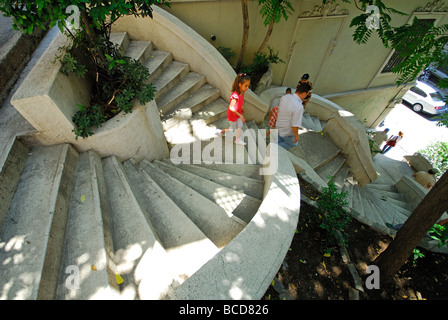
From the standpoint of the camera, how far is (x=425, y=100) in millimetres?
13828

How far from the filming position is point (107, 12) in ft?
8.11

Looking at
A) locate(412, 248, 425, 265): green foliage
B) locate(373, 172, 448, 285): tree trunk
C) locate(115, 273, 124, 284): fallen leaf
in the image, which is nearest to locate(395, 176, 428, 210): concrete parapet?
locate(412, 248, 425, 265): green foliage

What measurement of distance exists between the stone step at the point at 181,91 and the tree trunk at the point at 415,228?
4.75m

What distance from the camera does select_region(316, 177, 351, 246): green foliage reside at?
320 cm

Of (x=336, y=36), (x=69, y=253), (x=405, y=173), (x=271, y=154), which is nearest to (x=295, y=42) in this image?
(x=336, y=36)

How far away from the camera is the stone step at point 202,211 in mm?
3122

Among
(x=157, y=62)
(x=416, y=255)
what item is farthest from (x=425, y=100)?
(x=157, y=62)

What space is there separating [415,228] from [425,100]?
53.1 feet

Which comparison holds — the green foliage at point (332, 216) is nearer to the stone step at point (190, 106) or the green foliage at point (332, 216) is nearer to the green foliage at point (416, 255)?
the green foliage at point (416, 255)

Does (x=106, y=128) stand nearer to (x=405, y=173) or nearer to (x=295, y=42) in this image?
(x=295, y=42)

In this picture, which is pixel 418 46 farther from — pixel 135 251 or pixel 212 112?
pixel 135 251

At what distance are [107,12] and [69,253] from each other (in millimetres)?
2761

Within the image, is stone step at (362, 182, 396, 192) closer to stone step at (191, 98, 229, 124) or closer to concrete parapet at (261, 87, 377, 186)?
concrete parapet at (261, 87, 377, 186)

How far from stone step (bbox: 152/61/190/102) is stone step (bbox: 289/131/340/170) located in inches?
147
